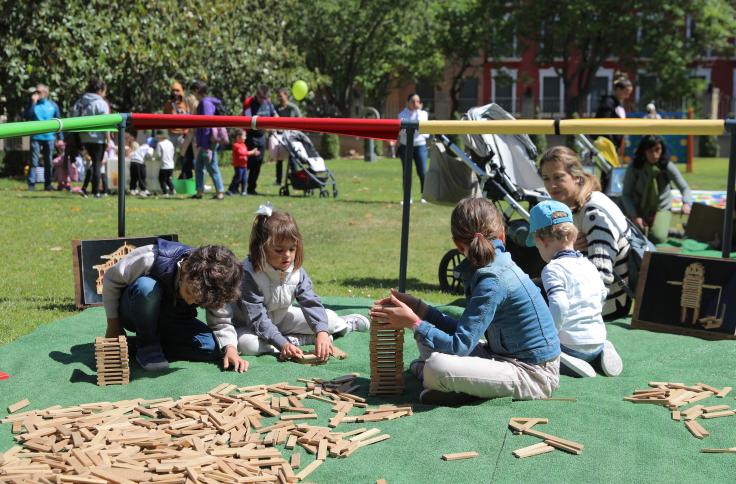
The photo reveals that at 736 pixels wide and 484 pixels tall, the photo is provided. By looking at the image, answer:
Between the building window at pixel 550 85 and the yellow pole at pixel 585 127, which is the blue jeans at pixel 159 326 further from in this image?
the building window at pixel 550 85

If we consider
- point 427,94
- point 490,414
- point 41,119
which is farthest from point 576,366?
point 427,94

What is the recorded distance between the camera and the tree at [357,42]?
43.7m

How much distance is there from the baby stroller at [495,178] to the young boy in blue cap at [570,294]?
83.1 inches

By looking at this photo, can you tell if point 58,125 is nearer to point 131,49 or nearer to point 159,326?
point 159,326

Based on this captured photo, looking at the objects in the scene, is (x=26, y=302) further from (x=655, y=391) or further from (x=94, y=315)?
(x=655, y=391)

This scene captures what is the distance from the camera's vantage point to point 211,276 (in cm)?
528

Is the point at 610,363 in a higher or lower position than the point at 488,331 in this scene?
lower

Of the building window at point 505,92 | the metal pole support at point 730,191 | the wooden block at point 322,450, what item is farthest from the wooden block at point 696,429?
the building window at point 505,92

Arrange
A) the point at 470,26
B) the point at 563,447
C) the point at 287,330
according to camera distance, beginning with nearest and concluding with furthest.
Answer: the point at 563,447
the point at 287,330
the point at 470,26

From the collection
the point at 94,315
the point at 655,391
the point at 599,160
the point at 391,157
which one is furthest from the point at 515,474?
the point at 391,157

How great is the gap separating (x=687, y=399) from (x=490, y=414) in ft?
3.73

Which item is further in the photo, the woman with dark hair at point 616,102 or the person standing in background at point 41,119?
the person standing in background at point 41,119

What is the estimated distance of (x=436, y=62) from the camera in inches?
1889

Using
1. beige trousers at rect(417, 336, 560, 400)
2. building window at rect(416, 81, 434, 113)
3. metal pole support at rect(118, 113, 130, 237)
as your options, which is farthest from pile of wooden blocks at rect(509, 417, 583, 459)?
building window at rect(416, 81, 434, 113)
